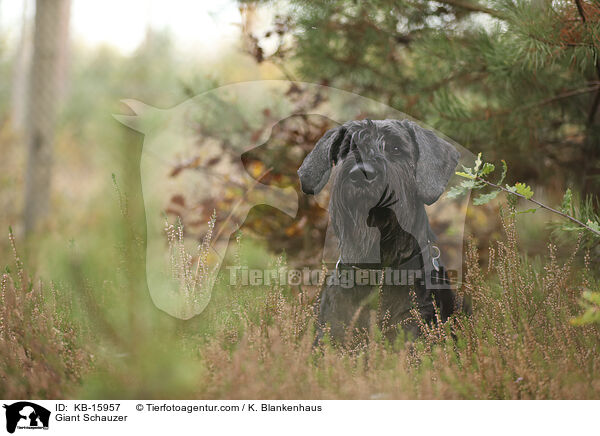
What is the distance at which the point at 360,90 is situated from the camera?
4.38m

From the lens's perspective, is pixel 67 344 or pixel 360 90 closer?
pixel 67 344

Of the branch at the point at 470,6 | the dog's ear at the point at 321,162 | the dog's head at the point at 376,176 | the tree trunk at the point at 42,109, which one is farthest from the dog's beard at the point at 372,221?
the tree trunk at the point at 42,109

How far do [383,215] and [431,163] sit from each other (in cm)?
34

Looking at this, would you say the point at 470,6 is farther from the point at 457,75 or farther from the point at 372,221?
the point at 372,221

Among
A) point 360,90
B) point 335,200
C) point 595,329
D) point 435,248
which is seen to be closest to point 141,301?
point 335,200

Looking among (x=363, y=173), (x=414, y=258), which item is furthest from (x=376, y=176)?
(x=414, y=258)

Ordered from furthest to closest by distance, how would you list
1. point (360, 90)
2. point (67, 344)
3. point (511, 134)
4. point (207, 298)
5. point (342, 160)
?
1. point (360, 90)
2. point (511, 134)
3. point (207, 298)
4. point (67, 344)
5. point (342, 160)

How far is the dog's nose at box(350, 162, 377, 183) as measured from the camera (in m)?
2.32

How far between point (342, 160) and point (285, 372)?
98cm

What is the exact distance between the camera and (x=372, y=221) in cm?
248

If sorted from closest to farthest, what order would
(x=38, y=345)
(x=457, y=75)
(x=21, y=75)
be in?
(x=38, y=345), (x=457, y=75), (x=21, y=75)
